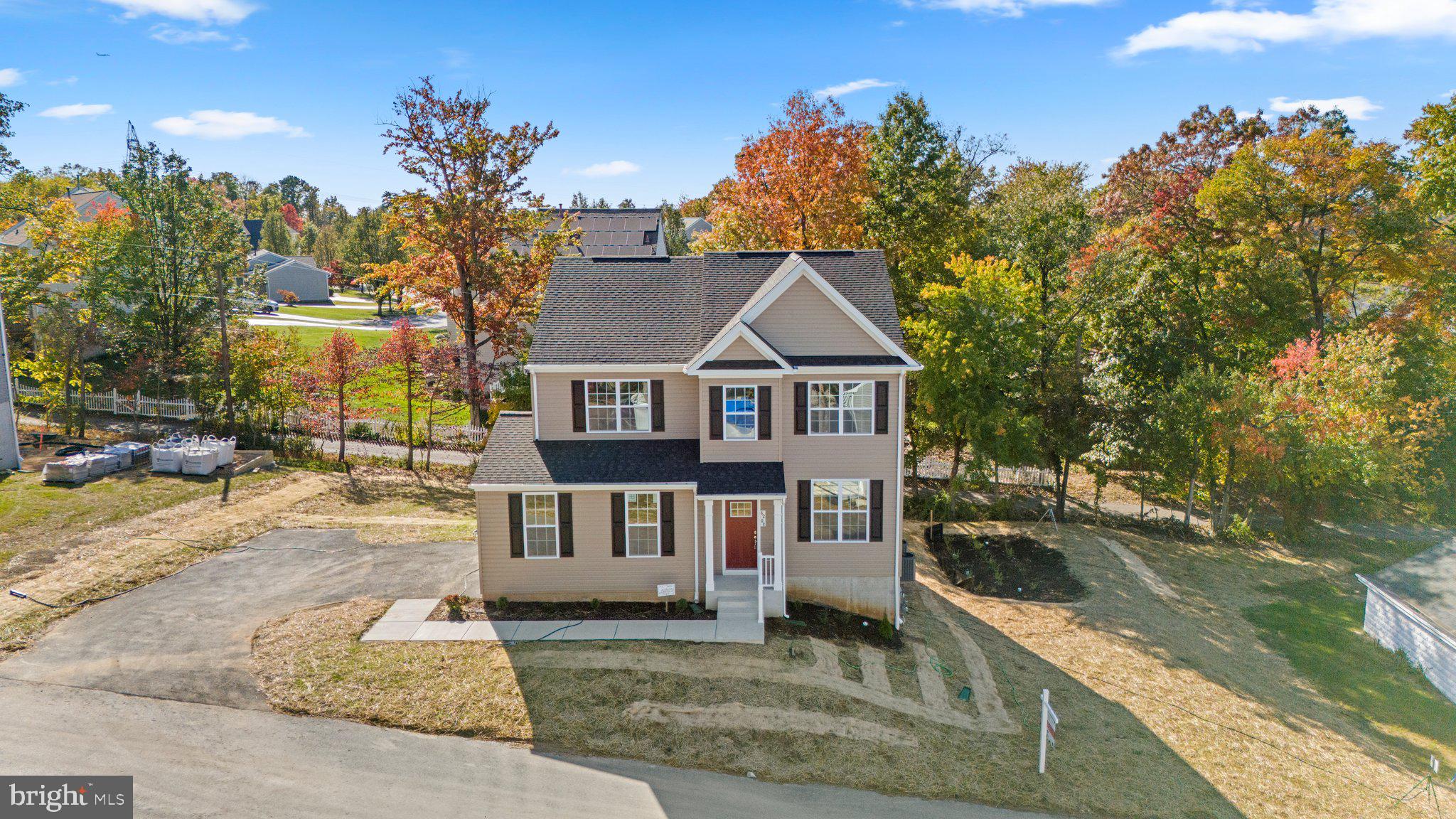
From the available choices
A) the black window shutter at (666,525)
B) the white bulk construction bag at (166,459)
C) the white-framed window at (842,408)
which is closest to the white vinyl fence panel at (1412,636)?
the white-framed window at (842,408)

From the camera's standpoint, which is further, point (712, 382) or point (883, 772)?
point (712, 382)

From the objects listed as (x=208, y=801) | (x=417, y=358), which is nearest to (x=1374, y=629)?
(x=208, y=801)

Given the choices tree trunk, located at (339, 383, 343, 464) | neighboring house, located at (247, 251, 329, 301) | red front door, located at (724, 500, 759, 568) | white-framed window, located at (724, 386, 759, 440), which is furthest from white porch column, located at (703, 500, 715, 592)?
neighboring house, located at (247, 251, 329, 301)

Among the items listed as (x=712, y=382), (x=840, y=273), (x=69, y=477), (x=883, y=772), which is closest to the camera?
(x=883, y=772)

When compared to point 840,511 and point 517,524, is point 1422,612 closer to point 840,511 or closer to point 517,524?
point 840,511

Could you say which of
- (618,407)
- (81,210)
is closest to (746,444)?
(618,407)

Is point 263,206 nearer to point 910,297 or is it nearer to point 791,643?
point 910,297

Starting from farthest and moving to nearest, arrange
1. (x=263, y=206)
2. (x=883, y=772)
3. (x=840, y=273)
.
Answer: (x=263, y=206)
(x=840, y=273)
(x=883, y=772)
